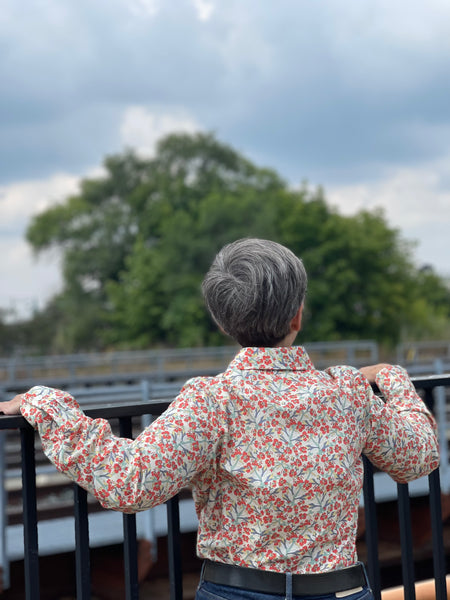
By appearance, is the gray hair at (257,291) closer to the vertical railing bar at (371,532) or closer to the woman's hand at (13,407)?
the woman's hand at (13,407)

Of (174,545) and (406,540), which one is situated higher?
(174,545)

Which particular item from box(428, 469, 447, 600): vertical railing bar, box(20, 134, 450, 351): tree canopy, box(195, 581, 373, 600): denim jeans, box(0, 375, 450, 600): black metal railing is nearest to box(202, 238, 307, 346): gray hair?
box(0, 375, 450, 600): black metal railing

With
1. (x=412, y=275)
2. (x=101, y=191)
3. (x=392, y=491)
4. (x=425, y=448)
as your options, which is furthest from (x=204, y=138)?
(x=425, y=448)

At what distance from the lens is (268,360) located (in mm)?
1819

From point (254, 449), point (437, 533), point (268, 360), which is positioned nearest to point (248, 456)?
point (254, 449)

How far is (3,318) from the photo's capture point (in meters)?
43.7

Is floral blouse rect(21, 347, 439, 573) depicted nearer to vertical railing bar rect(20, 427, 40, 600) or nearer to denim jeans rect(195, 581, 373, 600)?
denim jeans rect(195, 581, 373, 600)

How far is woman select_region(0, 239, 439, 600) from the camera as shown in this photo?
1.72 m

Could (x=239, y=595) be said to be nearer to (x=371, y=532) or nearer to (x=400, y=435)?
(x=400, y=435)

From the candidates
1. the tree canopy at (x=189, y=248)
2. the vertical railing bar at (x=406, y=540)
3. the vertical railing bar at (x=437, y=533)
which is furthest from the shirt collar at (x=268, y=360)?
the tree canopy at (x=189, y=248)

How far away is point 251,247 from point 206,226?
45.1 meters

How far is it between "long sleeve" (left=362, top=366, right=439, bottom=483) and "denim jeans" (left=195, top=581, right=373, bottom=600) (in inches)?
11.7

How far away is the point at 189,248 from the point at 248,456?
44.9m

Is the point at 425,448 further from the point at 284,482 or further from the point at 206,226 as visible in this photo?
the point at 206,226
